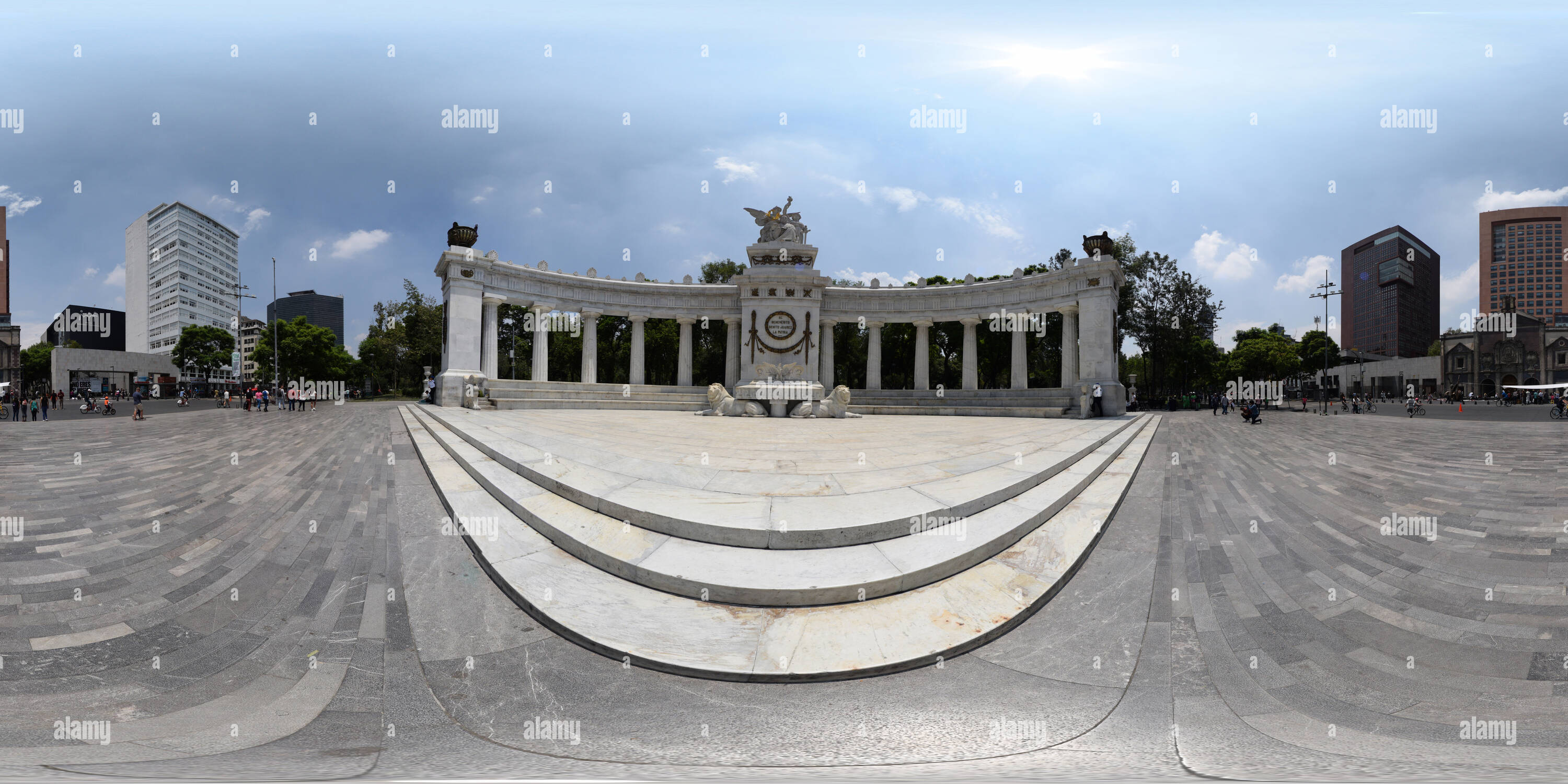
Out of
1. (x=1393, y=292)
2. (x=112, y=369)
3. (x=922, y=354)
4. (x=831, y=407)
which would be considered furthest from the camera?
(x=1393, y=292)

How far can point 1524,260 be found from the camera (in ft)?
288

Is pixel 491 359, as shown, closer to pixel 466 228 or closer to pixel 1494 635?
pixel 466 228

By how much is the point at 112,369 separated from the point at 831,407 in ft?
349

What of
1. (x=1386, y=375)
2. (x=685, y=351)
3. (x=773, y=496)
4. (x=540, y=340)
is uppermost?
(x=1386, y=375)

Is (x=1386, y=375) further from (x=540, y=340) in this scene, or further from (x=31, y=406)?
(x=31, y=406)

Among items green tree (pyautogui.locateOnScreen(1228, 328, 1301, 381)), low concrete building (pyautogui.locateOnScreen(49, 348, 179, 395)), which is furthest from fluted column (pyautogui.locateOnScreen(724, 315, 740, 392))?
low concrete building (pyautogui.locateOnScreen(49, 348, 179, 395))

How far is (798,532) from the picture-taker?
17.4 ft

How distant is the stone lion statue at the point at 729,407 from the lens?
24.7m

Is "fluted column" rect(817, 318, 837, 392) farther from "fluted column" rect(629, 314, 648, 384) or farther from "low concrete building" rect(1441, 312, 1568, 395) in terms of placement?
"low concrete building" rect(1441, 312, 1568, 395)

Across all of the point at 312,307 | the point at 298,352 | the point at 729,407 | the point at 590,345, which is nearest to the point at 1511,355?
the point at 729,407

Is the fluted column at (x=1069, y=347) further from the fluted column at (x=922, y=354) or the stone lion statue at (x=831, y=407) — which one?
the stone lion statue at (x=831, y=407)

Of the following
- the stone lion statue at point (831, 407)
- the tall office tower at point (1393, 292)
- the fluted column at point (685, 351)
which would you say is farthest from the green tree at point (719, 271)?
the tall office tower at point (1393, 292)

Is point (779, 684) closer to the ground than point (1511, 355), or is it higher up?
closer to the ground

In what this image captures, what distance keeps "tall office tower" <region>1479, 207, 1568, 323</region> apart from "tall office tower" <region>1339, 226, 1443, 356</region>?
22566mm
